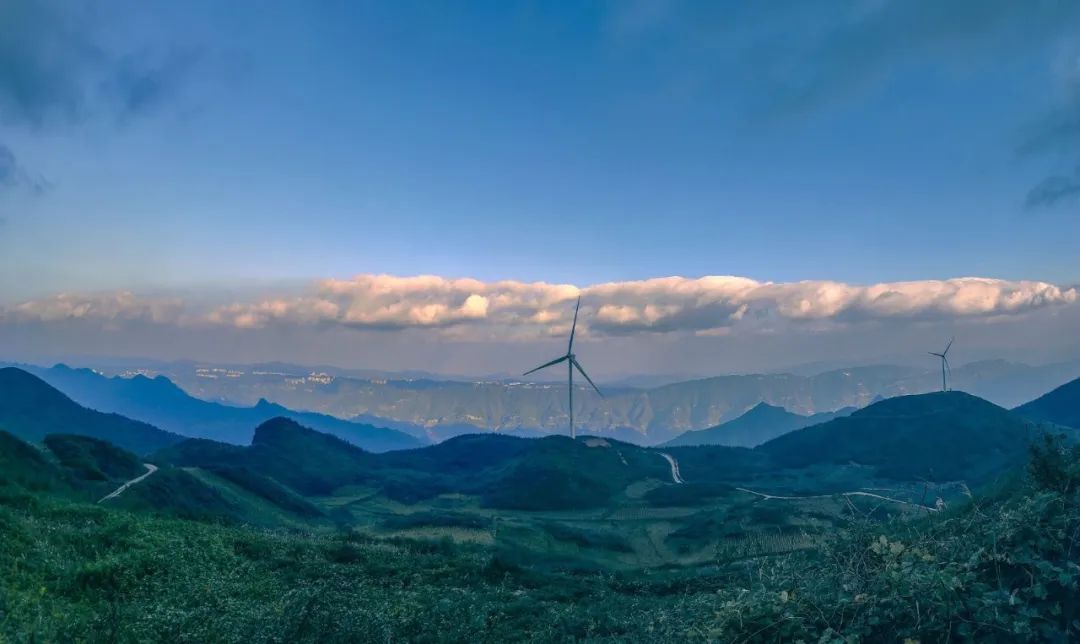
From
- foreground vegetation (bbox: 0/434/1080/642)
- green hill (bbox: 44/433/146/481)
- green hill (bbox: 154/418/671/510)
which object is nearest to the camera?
foreground vegetation (bbox: 0/434/1080/642)

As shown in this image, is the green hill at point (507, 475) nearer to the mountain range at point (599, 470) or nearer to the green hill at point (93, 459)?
the mountain range at point (599, 470)

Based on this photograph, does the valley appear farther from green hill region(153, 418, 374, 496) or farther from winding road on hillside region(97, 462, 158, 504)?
winding road on hillside region(97, 462, 158, 504)

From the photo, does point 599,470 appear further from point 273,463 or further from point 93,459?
point 93,459

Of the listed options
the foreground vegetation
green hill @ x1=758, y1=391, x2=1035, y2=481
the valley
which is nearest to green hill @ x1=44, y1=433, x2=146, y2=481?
the valley

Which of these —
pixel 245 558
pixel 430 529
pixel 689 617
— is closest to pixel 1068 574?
pixel 689 617

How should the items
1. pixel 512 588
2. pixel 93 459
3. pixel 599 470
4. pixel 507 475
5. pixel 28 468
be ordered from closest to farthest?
pixel 512 588
pixel 28 468
pixel 93 459
pixel 599 470
pixel 507 475

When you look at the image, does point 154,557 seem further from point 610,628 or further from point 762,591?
point 762,591

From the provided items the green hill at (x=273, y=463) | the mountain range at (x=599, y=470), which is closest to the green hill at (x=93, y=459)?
the mountain range at (x=599, y=470)

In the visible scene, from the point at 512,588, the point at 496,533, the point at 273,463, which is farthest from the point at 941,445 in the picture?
the point at 273,463
